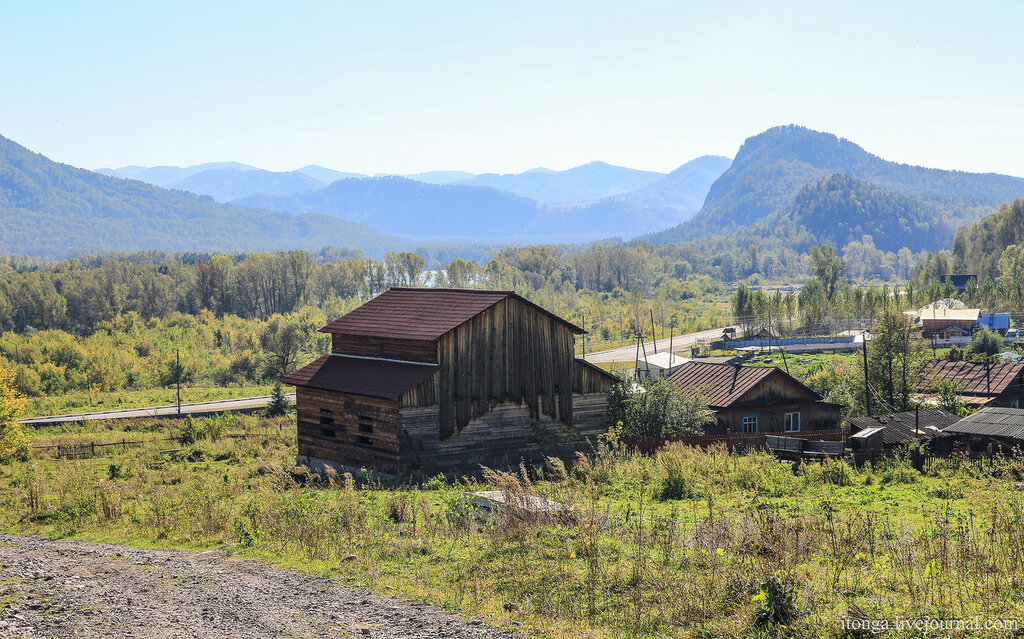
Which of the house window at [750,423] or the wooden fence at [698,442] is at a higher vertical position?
the wooden fence at [698,442]

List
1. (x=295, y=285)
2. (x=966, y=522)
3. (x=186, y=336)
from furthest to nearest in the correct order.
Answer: (x=295, y=285)
(x=186, y=336)
(x=966, y=522)

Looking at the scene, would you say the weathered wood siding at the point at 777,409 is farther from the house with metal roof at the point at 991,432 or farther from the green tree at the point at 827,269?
the green tree at the point at 827,269

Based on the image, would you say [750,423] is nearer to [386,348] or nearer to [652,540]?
[386,348]

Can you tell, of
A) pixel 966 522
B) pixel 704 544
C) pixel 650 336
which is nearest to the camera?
pixel 704 544

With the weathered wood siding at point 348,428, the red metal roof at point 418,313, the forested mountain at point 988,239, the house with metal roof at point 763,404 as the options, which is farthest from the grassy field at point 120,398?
the forested mountain at point 988,239

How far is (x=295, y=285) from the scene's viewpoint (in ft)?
466

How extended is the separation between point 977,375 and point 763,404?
2145cm

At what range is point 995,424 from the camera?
88.3 ft

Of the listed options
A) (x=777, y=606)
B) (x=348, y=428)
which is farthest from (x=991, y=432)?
(x=777, y=606)

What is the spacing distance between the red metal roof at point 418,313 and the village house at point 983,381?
93.0 ft

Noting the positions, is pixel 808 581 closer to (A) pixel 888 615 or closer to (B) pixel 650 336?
(A) pixel 888 615

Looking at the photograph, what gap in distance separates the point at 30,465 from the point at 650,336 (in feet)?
333

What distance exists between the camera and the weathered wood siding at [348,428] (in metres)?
26.1

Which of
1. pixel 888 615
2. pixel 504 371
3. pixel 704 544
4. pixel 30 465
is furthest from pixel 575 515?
pixel 30 465
